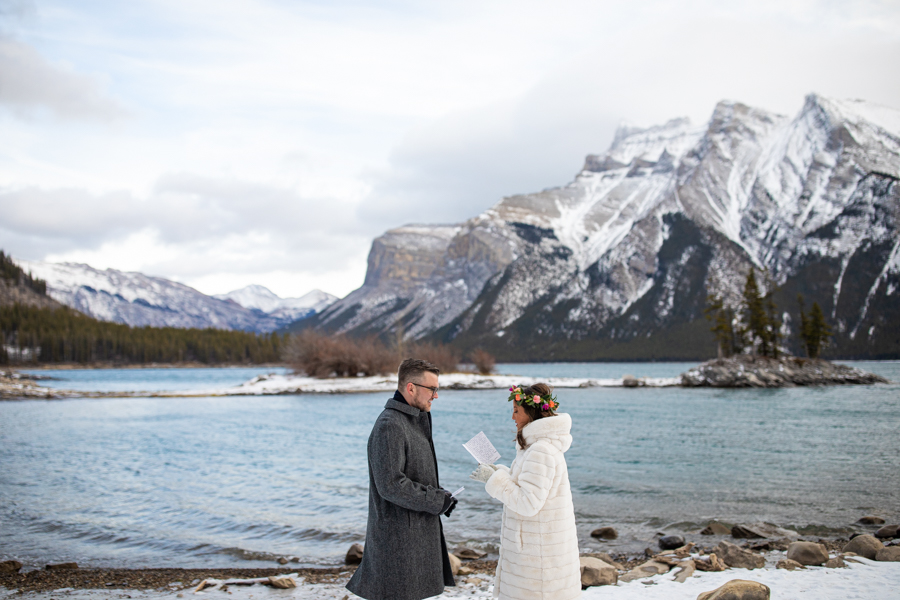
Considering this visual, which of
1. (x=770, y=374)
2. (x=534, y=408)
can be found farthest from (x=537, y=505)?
(x=770, y=374)

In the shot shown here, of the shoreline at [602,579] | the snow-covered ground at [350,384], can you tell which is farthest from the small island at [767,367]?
the shoreline at [602,579]

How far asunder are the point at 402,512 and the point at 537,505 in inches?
39.8

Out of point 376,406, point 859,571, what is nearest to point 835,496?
point 859,571

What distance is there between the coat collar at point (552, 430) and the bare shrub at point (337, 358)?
219 ft

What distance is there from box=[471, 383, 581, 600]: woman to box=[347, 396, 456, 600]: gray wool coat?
44cm

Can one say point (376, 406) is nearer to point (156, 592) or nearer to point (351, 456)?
point (351, 456)

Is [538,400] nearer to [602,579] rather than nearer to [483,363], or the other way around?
[602,579]

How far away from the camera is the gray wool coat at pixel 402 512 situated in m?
4.22

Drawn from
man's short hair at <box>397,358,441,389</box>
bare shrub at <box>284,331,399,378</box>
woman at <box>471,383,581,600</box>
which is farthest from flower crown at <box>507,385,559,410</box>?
bare shrub at <box>284,331,399,378</box>

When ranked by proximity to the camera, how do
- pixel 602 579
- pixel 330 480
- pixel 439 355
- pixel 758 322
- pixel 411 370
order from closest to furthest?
pixel 411 370, pixel 602 579, pixel 330 480, pixel 758 322, pixel 439 355

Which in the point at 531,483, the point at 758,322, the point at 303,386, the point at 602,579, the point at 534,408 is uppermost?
the point at 758,322

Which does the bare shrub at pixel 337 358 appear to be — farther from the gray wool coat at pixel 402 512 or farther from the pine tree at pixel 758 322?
the gray wool coat at pixel 402 512

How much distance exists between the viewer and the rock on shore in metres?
64.7

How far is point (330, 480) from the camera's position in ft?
56.0
